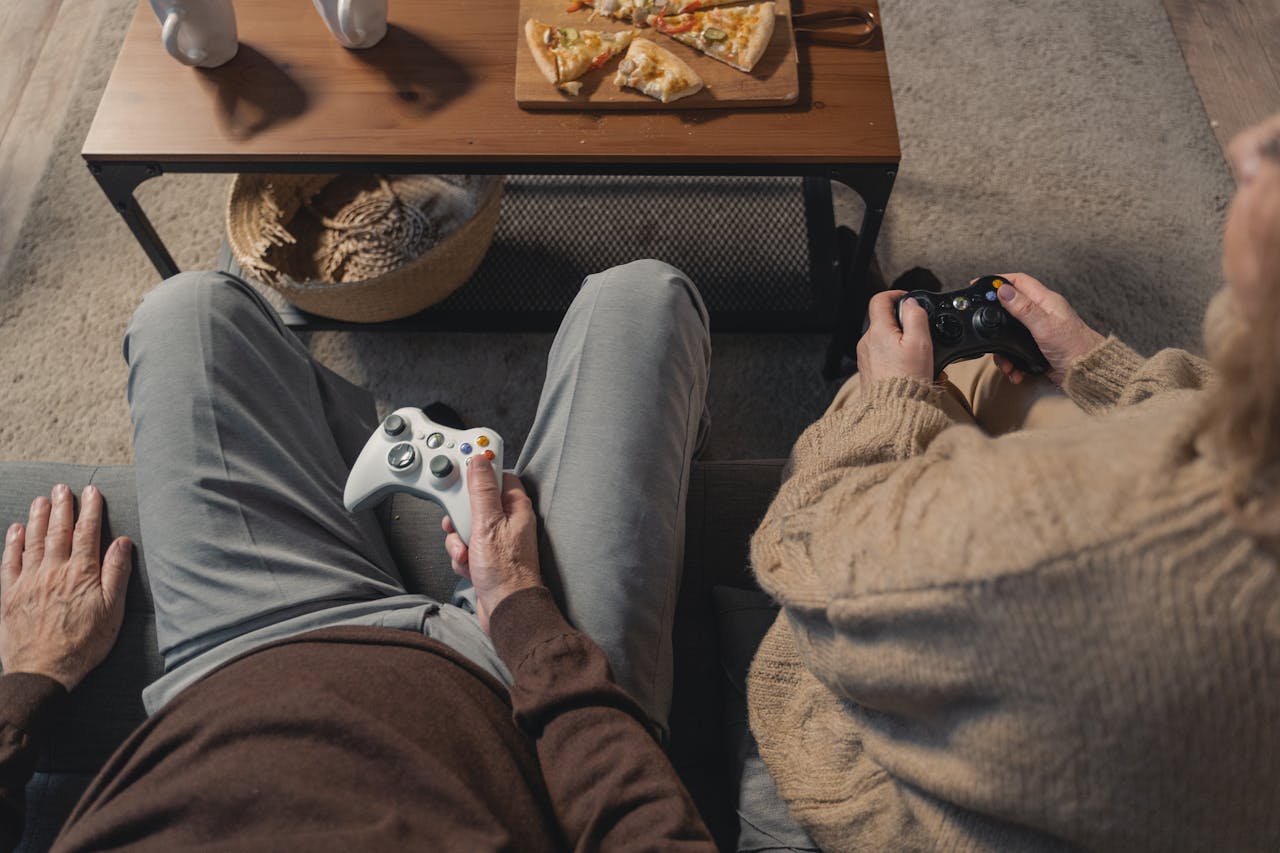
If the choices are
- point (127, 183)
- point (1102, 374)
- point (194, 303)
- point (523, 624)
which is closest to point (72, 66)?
point (127, 183)

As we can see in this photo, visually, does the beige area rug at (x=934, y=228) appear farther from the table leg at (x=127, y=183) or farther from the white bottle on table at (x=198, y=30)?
the white bottle on table at (x=198, y=30)

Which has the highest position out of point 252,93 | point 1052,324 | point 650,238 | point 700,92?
point 252,93

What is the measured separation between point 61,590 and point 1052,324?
0.98 m

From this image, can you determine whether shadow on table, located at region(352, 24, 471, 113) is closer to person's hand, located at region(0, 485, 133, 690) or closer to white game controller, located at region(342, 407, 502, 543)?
white game controller, located at region(342, 407, 502, 543)

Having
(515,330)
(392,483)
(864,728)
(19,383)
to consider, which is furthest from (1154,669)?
(19,383)

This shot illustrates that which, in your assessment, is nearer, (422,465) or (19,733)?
(19,733)

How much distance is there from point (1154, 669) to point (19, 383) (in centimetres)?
160

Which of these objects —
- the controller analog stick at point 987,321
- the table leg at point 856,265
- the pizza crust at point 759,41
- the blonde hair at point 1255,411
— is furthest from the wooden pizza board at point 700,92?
the blonde hair at point 1255,411

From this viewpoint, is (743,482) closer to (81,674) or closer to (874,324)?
(874,324)

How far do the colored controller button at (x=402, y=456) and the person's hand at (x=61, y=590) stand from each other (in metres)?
0.29

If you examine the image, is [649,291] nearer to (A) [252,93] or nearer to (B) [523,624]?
(B) [523,624]

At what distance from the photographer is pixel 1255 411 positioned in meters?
0.39

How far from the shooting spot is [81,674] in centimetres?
81

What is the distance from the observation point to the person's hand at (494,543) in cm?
78
